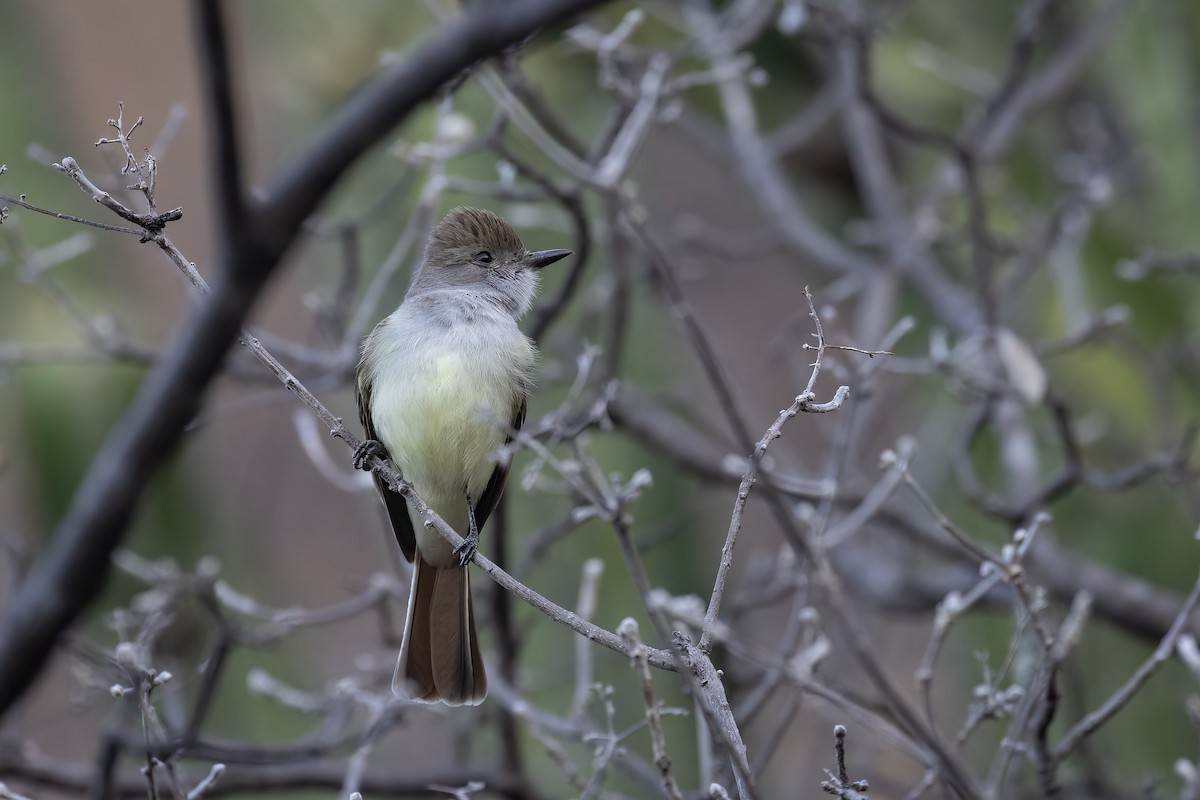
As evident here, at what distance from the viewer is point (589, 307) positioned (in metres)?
4.62

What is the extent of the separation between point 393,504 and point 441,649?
45 cm

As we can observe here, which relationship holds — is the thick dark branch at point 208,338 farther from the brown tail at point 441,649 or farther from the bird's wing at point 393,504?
the bird's wing at point 393,504

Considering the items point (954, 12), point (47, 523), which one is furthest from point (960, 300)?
point (47, 523)

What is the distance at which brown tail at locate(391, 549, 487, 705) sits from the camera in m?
2.99

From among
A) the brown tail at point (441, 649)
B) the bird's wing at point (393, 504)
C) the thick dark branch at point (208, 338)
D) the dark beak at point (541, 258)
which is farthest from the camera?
the dark beak at point (541, 258)

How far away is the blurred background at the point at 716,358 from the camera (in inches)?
137

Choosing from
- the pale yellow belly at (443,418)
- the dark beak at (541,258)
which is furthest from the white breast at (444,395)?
the dark beak at (541,258)

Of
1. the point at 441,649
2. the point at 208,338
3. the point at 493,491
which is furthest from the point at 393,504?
the point at 208,338

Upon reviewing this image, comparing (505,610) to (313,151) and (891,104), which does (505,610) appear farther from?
(891,104)

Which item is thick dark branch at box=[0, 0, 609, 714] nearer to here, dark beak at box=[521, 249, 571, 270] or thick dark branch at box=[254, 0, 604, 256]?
thick dark branch at box=[254, 0, 604, 256]

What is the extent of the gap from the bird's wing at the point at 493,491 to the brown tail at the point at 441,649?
197 millimetres

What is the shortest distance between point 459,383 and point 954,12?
3.75 m

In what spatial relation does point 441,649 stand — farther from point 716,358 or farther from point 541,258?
point 541,258

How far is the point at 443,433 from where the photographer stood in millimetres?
3197
